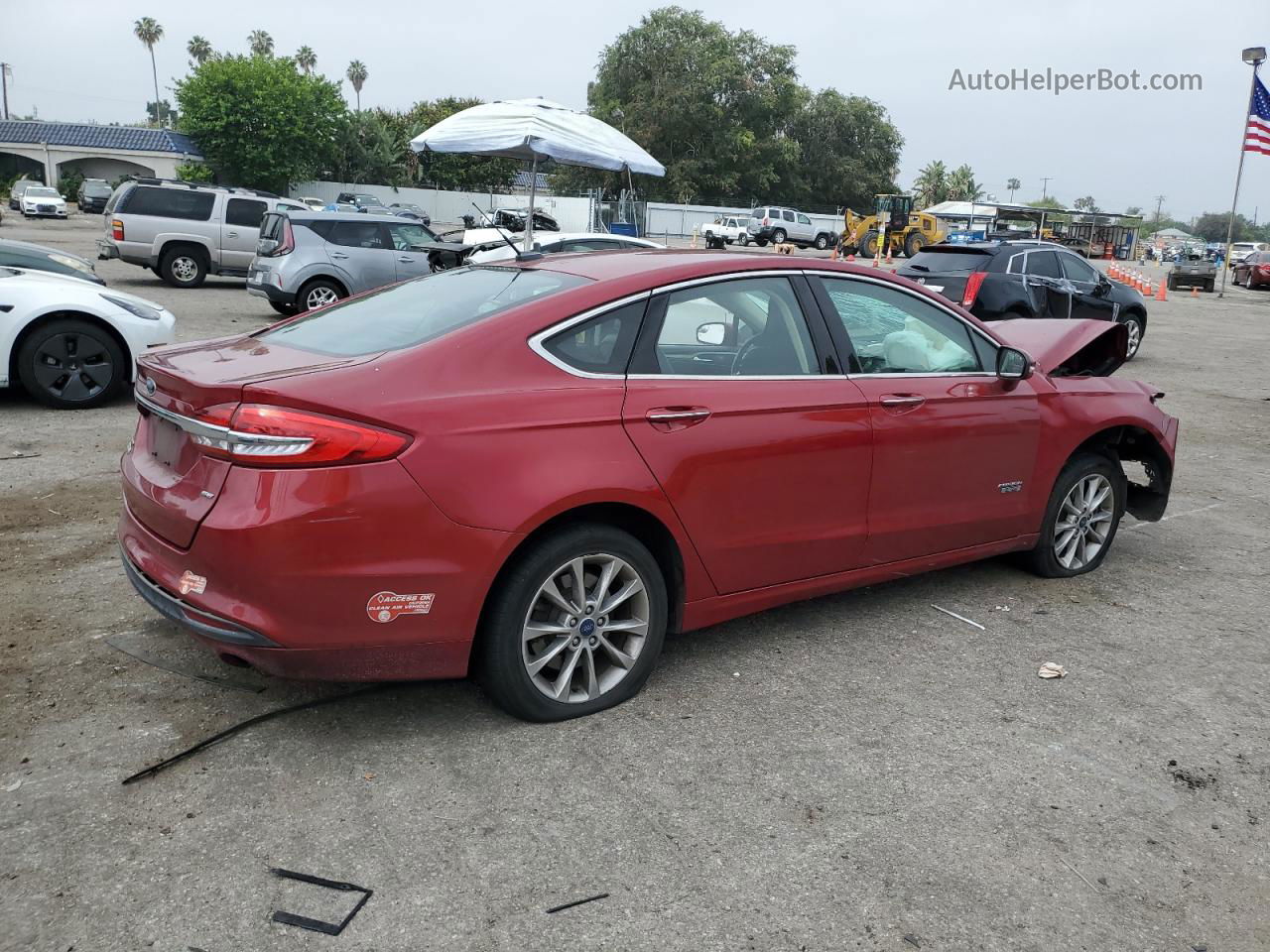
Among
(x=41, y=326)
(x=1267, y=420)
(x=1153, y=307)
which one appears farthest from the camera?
(x=1153, y=307)

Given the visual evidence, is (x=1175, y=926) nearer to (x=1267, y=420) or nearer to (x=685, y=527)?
(x=685, y=527)

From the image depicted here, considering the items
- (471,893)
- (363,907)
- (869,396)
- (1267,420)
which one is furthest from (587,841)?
(1267,420)

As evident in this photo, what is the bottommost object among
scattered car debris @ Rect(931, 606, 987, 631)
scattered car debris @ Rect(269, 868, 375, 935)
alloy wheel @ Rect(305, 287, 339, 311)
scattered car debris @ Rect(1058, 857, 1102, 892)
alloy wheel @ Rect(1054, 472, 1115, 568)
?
scattered car debris @ Rect(1058, 857, 1102, 892)

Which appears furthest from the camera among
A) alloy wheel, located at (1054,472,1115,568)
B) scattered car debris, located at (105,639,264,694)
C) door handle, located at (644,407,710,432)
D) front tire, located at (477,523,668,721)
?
alloy wheel, located at (1054,472,1115,568)

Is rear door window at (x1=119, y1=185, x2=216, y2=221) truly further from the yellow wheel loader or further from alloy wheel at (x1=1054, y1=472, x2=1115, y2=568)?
the yellow wheel loader

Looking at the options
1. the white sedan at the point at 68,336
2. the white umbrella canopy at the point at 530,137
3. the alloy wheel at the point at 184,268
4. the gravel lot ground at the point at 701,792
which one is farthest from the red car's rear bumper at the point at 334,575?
the alloy wheel at the point at 184,268

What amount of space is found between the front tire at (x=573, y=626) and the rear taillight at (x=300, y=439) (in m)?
0.61

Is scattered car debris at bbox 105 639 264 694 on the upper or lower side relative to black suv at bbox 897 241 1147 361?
lower

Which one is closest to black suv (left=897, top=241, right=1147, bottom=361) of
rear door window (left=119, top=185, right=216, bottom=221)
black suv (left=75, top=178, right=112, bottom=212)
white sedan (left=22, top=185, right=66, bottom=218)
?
rear door window (left=119, top=185, right=216, bottom=221)

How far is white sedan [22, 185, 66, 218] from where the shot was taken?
1778 inches

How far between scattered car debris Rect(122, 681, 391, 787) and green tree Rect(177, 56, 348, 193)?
56982 millimetres

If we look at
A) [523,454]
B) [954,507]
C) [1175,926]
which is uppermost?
[523,454]

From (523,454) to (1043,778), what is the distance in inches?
76.3

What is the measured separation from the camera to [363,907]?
8.59ft
